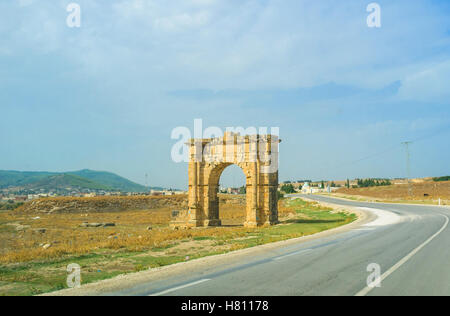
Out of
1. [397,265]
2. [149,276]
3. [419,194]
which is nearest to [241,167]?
[397,265]

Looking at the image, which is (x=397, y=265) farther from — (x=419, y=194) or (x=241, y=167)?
(x=419, y=194)

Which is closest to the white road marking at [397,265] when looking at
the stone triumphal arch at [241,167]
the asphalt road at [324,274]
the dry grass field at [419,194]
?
the asphalt road at [324,274]

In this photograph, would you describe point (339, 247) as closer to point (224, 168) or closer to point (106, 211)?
point (224, 168)

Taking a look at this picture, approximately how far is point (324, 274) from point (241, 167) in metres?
17.3

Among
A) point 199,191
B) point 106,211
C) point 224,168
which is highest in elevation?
point 224,168

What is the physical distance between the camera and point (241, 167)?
25.1 metres

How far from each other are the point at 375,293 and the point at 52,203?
63.6m

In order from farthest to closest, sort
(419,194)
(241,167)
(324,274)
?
(419,194)
(241,167)
(324,274)

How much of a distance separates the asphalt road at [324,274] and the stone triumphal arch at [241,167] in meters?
Result: 12.1

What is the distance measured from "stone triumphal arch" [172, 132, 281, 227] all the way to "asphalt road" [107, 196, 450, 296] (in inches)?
476

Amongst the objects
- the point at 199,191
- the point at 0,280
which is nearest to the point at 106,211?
the point at 199,191

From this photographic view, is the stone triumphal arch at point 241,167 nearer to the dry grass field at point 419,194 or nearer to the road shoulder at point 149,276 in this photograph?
the road shoulder at point 149,276
